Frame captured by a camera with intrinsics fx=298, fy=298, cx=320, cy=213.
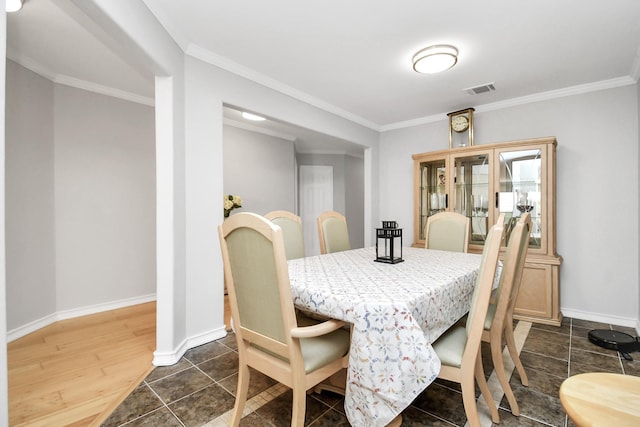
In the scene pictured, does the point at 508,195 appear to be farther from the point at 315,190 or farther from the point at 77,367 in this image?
the point at 77,367

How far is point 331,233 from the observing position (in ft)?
8.87

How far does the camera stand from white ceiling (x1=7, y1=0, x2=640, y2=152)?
6.27 ft

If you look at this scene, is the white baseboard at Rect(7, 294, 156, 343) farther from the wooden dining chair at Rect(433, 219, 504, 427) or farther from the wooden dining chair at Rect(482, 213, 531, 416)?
the wooden dining chair at Rect(482, 213, 531, 416)

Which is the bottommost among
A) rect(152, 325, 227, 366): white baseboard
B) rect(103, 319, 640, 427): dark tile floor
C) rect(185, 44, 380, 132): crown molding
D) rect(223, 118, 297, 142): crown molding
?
rect(103, 319, 640, 427): dark tile floor

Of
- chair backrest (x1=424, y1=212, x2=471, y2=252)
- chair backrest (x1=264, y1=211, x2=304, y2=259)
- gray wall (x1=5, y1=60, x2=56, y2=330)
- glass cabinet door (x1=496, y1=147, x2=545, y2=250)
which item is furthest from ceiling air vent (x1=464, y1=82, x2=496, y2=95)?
gray wall (x1=5, y1=60, x2=56, y2=330)

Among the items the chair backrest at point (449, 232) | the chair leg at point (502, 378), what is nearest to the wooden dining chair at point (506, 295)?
the chair leg at point (502, 378)

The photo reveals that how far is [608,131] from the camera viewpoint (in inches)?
115

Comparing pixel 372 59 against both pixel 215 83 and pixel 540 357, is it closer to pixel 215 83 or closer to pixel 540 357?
pixel 215 83

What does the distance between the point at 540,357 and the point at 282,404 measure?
1.91 meters

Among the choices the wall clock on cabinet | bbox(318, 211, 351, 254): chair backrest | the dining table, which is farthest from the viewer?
the wall clock on cabinet

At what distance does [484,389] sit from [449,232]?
154 cm

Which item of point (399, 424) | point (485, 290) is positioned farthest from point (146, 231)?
point (485, 290)

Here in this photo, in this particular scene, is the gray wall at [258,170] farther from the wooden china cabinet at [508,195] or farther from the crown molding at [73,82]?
the wooden china cabinet at [508,195]

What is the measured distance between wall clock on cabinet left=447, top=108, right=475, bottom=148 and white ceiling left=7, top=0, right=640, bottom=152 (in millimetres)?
326
